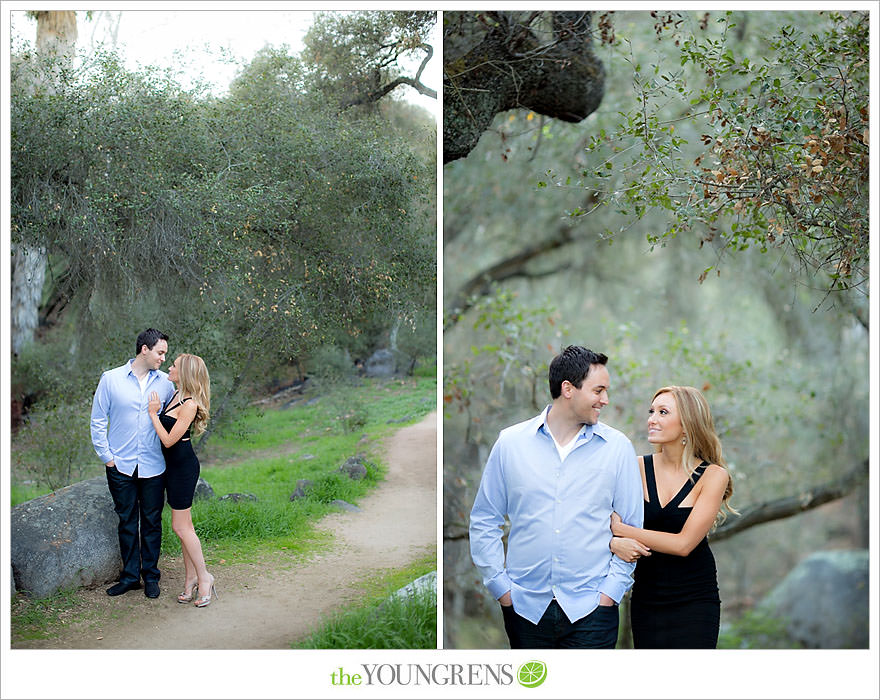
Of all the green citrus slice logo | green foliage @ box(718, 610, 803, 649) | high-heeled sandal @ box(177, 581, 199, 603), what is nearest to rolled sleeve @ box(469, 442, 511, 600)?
the green citrus slice logo

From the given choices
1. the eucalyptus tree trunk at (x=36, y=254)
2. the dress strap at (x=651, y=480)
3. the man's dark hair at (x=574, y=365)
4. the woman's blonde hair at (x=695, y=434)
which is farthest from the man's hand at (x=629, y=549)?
the eucalyptus tree trunk at (x=36, y=254)

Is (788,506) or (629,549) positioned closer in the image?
(629,549)

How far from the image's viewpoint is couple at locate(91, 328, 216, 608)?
10.6 ft

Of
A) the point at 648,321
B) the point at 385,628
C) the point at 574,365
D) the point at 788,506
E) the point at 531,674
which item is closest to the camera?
the point at 574,365

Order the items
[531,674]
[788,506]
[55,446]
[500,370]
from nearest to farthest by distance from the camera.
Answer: [531,674] < [55,446] < [788,506] < [500,370]

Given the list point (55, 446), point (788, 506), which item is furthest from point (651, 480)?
point (55, 446)

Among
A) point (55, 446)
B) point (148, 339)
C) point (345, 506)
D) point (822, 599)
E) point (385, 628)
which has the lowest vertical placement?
point (822, 599)

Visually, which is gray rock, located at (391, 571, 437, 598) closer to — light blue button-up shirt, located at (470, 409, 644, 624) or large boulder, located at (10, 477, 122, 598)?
light blue button-up shirt, located at (470, 409, 644, 624)

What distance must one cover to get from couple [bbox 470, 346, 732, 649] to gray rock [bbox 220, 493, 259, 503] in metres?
1.31

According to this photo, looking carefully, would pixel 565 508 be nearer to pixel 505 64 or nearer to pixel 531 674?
pixel 531 674

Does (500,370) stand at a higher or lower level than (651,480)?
higher

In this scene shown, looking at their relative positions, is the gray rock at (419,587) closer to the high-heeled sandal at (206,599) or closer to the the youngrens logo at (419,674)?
the the youngrens logo at (419,674)

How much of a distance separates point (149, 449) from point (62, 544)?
0.56 meters

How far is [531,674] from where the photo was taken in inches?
121
